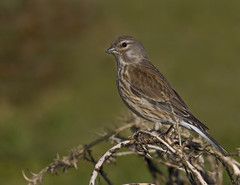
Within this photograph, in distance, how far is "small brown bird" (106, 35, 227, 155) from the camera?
14.3 ft

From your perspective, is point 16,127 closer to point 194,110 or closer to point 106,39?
point 194,110

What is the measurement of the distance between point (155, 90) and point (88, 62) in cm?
698

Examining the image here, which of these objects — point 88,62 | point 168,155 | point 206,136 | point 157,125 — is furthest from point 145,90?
point 88,62

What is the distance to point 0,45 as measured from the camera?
10375mm

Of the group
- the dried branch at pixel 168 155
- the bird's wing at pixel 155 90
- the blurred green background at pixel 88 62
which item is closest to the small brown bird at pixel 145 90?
the bird's wing at pixel 155 90

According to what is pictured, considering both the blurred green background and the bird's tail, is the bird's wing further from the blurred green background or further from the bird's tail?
the blurred green background

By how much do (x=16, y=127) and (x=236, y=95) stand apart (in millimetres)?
4798

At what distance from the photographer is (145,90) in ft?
15.2

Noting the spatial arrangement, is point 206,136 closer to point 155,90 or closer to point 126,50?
point 155,90

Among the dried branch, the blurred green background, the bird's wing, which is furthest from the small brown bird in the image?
the blurred green background

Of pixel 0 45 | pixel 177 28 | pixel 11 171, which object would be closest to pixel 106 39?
pixel 177 28

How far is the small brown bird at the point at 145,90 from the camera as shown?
4367mm

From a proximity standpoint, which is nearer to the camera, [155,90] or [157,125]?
[157,125]

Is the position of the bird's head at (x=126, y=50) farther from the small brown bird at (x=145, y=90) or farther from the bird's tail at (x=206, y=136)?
the bird's tail at (x=206, y=136)
